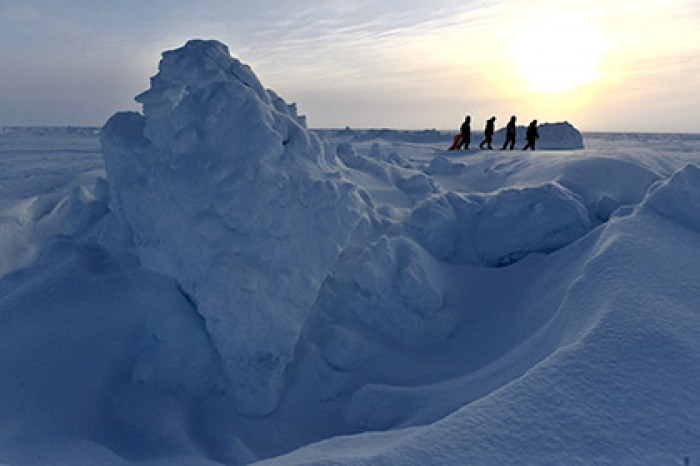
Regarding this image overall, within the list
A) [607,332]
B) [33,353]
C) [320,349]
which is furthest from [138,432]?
[607,332]

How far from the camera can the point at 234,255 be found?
434 centimetres

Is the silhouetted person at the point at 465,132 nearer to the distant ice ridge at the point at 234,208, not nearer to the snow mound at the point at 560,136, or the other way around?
the snow mound at the point at 560,136

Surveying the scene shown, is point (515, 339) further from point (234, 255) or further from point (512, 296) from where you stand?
point (234, 255)

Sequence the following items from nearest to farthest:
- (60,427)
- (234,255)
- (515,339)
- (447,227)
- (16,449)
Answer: (16,449), (60,427), (515,339), (234,255), (447,227)

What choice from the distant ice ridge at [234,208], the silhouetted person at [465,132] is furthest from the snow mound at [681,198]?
the silhouetted person at [465,132]

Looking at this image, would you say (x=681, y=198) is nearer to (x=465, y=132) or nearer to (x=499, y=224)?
(x=499, y=224)

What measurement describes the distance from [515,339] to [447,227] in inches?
72.7

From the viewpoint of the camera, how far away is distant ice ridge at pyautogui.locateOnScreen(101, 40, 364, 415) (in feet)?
13.7

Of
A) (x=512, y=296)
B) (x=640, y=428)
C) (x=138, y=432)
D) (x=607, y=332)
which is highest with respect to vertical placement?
(x=607, y=332)

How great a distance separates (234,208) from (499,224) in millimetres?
3069

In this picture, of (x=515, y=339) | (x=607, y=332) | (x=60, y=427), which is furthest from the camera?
(x=515, y=339)

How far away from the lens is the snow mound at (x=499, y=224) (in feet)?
17.1

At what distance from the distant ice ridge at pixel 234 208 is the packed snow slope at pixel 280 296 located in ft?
0.07

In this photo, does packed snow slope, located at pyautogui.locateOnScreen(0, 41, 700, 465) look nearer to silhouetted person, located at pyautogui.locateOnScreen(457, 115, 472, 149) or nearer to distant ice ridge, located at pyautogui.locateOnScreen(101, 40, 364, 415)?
distant ice ridge, located at pyautogui.locateOnScreen(101, 40, 364, 415)
